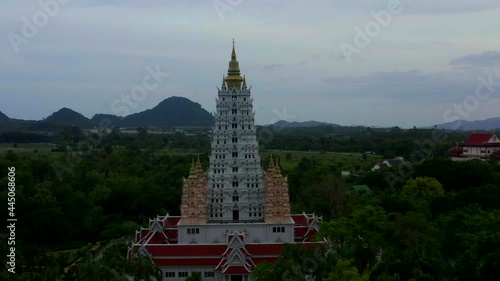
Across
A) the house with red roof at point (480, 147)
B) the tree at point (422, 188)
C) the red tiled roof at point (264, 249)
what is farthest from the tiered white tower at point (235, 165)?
the house with red roof at point (480, 147)

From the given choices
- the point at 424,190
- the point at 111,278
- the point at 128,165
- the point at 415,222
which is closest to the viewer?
the point at 111,278

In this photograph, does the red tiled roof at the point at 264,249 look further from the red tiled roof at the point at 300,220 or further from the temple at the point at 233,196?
the red tiled roof at the point at 300,220

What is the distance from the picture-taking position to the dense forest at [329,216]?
29.0m

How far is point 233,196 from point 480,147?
53.5 metres

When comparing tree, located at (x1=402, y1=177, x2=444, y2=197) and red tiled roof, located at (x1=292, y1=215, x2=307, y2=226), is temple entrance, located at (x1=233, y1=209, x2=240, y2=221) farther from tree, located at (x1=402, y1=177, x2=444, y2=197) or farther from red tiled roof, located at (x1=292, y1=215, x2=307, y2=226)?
tree, located at (x1=402, y1=177, x2=444, y2=197)

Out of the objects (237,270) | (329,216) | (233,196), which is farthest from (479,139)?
(237,270)

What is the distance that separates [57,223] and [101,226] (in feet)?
14.0

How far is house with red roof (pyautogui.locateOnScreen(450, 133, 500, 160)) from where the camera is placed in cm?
8425

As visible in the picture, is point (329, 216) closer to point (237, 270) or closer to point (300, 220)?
point (300, 220)

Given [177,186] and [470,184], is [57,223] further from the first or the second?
[470,184]

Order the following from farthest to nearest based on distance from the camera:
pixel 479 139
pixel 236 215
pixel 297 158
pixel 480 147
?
pixel 297 158 < pixel 479 139 < pixel 480 147 < pixel 236 215

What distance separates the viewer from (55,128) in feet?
636

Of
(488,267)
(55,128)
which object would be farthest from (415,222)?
(55,128)

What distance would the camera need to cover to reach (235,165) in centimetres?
4256
